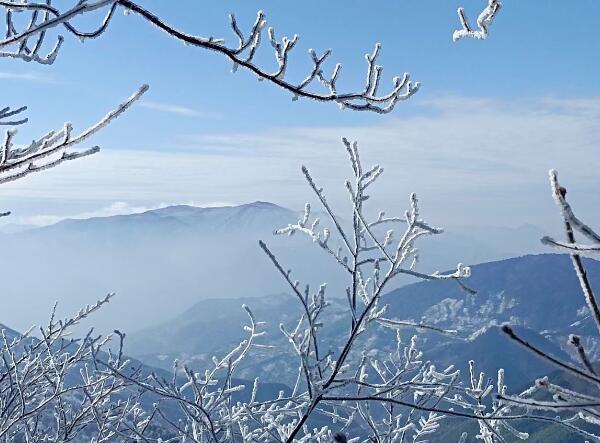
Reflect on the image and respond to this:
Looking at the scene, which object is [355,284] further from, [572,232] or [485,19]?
[572,232]

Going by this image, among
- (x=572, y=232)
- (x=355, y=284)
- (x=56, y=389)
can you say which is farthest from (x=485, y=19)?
(x=56, y=389)

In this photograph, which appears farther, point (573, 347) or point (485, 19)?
point (485, 19)

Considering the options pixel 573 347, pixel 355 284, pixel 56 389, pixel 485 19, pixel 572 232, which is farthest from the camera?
pixel 56 389

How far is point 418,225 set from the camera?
4113 millimetres

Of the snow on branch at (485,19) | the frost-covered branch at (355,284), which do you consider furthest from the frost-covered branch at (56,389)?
the snow on branch at (485,19)

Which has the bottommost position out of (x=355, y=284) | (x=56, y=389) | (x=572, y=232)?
(x=56, y=389)

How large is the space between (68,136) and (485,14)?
1783mm

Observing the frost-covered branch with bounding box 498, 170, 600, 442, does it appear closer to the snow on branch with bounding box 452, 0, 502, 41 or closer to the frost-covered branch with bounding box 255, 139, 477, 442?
the snow on branch with bounding box 452, 0, 502, 41

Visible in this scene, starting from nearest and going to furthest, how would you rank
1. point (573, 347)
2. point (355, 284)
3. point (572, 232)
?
point (572, 232) → point (573, 347) → point (355, 284)

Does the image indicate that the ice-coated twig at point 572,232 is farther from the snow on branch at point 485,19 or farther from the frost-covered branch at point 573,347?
the snow on branch at point 485,19

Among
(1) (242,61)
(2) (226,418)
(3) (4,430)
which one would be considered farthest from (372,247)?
(3) (4,430)

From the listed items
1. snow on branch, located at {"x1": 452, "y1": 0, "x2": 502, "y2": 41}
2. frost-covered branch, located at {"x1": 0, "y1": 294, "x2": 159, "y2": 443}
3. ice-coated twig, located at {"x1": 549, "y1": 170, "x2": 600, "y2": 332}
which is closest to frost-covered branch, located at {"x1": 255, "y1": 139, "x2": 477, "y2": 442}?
snow on branch, located at {"x1": 452, "y1": 0, "x2": 502, "y2": 41}

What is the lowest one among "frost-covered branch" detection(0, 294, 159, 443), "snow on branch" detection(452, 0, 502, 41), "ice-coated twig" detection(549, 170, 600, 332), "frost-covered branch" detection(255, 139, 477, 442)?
"frost-covered branch" detection(0, 294, 159, 443)

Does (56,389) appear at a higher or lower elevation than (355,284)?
lower
